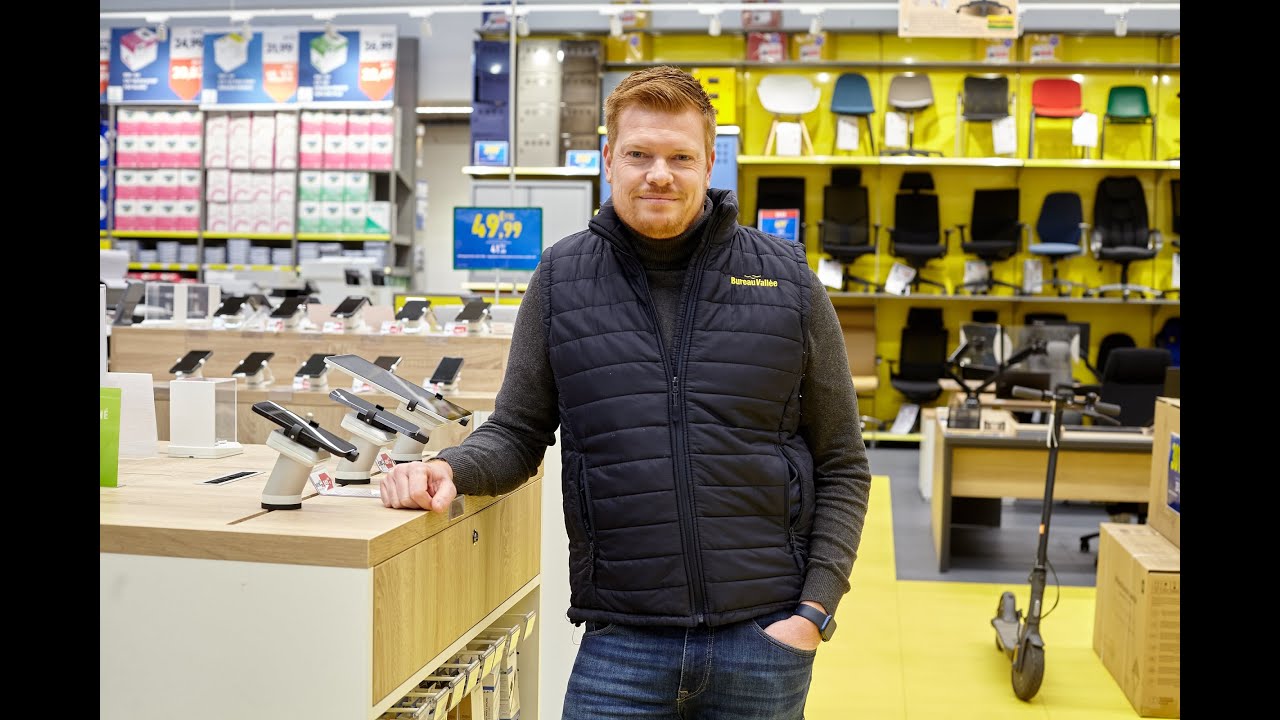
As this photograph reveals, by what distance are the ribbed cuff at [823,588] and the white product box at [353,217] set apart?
28.8ft

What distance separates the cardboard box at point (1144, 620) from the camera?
11.7ft

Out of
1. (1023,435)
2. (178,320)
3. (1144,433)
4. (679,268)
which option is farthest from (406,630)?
(1144,433)

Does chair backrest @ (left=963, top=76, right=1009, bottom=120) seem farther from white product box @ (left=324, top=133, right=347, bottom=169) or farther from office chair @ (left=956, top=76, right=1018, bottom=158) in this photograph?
white product box @ (left=324, top=133, right=347, bottom=169)

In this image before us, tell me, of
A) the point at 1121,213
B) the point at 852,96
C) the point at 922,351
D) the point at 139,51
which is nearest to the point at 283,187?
the point at 139,51

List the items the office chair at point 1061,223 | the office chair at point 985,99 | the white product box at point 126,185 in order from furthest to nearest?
the white product box at point 126,185
the office chair at point 1061,223
the office chair at point 985,99

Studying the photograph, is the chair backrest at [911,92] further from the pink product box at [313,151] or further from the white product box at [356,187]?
the pink product box at [313,151]

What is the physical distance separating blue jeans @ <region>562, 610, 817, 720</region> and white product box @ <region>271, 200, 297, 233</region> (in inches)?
356

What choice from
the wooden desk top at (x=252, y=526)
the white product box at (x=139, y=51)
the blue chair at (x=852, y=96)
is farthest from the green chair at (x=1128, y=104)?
the wooden desk top at (x=252, y=526)

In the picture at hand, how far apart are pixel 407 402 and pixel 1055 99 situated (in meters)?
8.69

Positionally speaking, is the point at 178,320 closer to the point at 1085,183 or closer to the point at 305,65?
the point at 305,65

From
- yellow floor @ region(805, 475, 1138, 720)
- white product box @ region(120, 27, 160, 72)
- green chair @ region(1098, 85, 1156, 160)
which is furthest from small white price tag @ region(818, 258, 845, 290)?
white product box @ region(120, 27, 160, 72)

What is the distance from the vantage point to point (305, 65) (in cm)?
991
